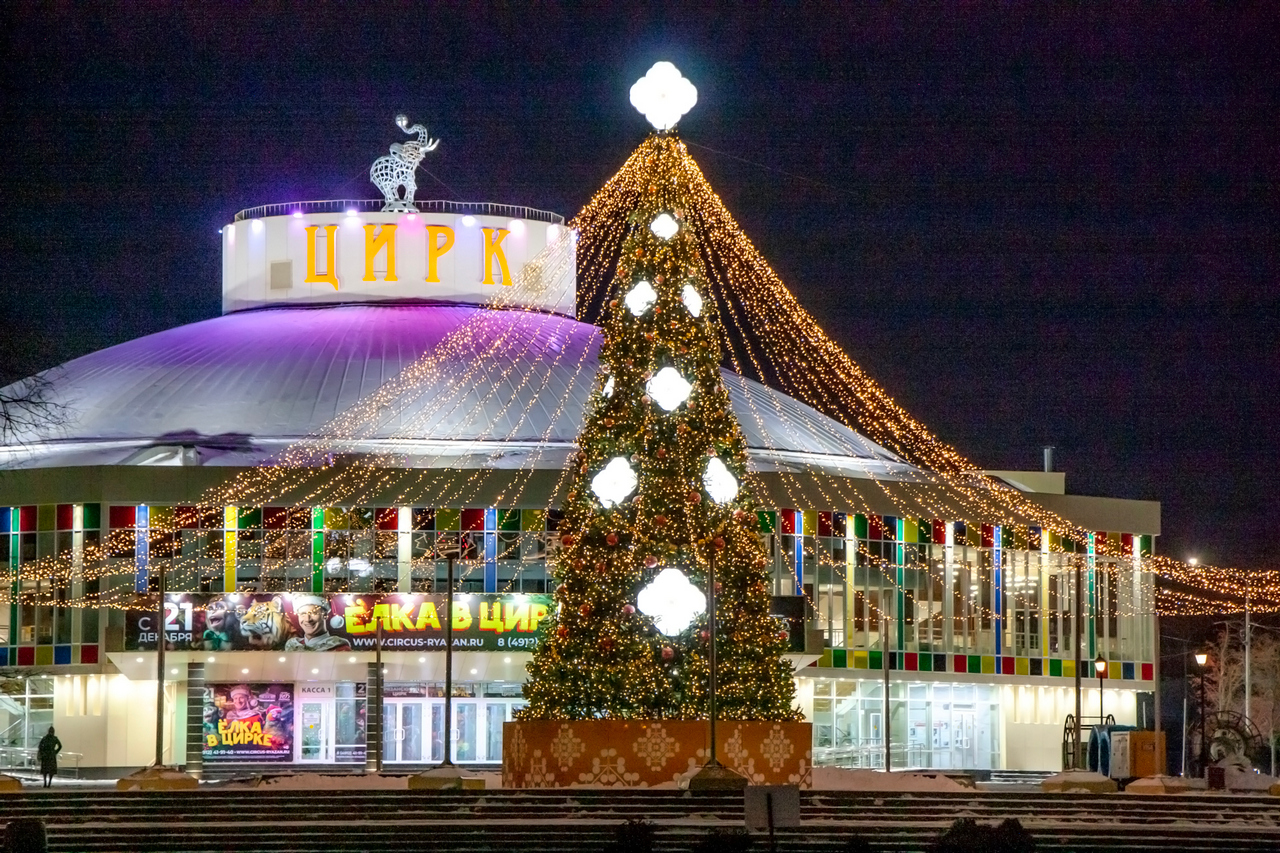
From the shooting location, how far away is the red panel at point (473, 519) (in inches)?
2518

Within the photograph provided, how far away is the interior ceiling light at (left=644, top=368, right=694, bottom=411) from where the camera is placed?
41.0m

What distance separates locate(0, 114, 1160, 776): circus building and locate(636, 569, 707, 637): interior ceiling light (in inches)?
836

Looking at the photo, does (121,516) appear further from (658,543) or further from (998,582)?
(658,543)

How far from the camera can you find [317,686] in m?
64.5

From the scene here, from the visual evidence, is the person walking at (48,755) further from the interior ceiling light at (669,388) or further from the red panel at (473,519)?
the red panel at (473,519)

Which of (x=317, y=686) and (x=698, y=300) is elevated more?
(x=698, y=300)

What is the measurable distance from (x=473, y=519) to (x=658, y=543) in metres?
23.9

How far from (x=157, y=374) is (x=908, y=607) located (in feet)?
71.4

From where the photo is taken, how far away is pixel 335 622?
62750 mm

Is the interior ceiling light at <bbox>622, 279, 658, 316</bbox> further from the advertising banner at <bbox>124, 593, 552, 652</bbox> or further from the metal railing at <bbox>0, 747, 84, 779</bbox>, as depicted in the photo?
the metal railing at <bbox>0, 747, 84, 779</bbox>

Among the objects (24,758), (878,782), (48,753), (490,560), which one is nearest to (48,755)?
(48,753)

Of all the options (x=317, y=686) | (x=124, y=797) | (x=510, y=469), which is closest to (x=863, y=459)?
(x=510, y=469)

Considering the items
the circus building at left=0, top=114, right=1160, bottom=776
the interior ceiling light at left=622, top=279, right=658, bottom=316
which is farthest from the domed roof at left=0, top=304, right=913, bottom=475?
the interior ceiling light at left=622, top=279, right=658, bottom=316

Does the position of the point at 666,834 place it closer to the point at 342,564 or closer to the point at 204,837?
the point at 204,837
